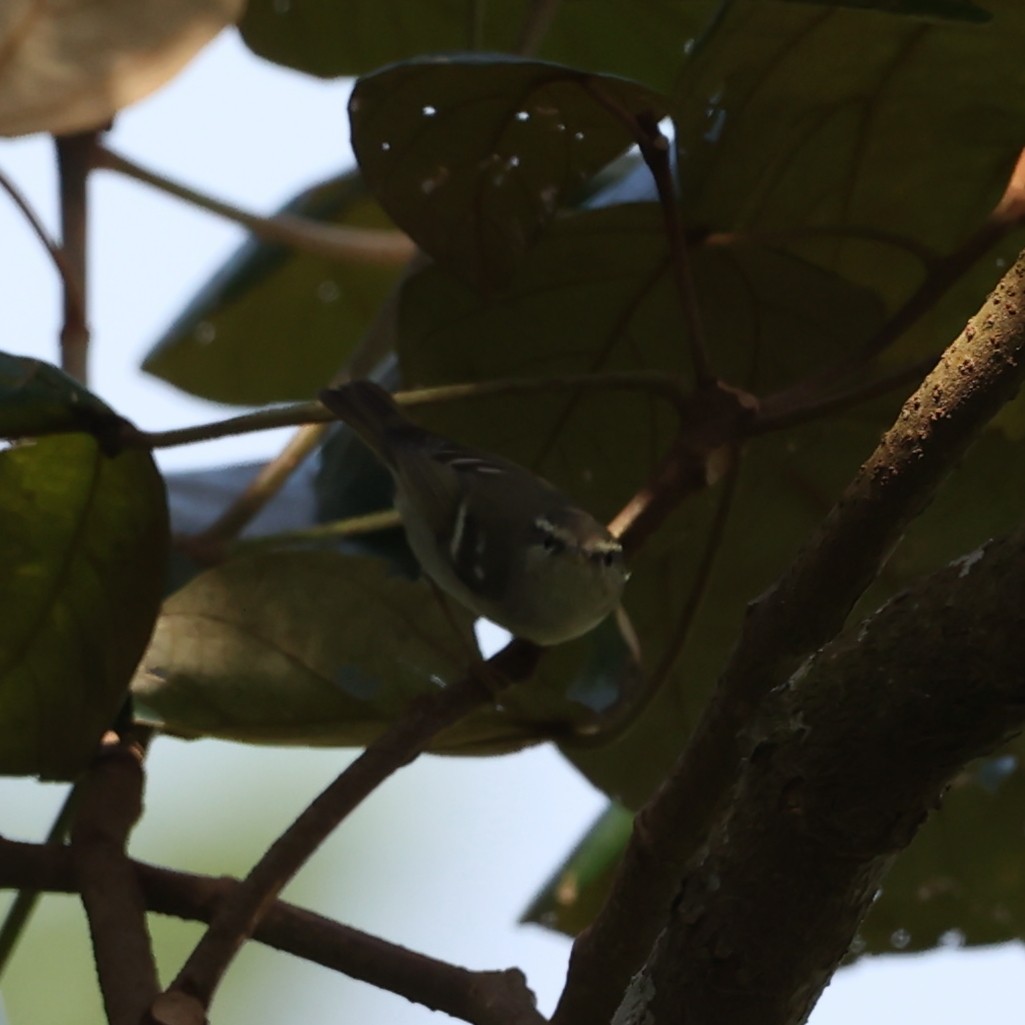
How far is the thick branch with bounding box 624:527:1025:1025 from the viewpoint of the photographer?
0.46 meters

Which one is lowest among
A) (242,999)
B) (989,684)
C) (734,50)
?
(989,684)

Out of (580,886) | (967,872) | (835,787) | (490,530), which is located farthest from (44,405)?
(967,872)

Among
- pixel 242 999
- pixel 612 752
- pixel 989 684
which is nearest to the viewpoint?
pixel 989 684

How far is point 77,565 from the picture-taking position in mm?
844

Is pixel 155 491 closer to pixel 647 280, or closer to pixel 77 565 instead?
pixel 77 565

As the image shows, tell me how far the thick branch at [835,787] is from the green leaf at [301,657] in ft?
1.19

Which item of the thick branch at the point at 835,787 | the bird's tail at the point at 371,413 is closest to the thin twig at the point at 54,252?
the bird's tail at the point at 371,413

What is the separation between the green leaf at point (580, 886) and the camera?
3.94ft

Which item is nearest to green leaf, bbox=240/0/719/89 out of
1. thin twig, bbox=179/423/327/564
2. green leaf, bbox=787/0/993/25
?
thin twig, bbox=179/423/327/564

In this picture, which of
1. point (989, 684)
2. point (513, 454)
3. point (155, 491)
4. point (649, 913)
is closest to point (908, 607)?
point (989, 684)

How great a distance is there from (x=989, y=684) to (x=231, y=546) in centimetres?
69

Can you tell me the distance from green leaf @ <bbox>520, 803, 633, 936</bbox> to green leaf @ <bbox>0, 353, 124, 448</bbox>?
58cm

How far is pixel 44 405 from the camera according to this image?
29.8 inches

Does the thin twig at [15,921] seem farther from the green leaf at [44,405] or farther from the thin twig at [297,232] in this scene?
the thin twig at [297,232]
